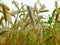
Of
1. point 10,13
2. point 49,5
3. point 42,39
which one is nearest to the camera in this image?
point 42,39

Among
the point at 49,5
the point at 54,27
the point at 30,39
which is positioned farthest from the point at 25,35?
the point at 49,5

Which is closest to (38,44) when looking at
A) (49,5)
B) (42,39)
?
(42,39)

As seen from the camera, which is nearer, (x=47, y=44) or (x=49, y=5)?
(x=47, y=44)

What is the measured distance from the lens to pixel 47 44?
2.83 feet

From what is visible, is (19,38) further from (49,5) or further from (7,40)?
(49,5)

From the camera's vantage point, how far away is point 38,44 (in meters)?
0.80

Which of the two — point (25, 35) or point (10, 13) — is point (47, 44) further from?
point (10, 13)

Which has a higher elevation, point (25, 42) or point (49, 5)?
point (49, 5)

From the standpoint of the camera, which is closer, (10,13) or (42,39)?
(42,39)

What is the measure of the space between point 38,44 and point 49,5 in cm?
43

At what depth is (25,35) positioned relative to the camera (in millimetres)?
882

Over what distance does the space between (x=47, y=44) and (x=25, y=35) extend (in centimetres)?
10

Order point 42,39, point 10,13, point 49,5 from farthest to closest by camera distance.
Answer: point 49,5 < point 10,13 < point 42,39

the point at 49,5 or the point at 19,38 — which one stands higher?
the point at 49,5
